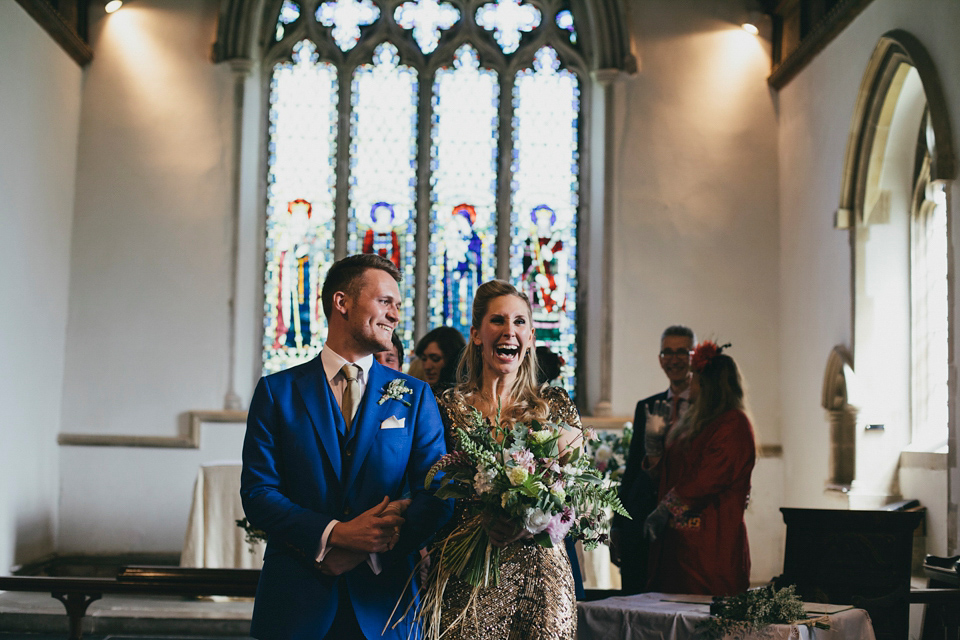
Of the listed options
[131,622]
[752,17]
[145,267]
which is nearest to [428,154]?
[145,267]

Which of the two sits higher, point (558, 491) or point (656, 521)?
point (558, 491)

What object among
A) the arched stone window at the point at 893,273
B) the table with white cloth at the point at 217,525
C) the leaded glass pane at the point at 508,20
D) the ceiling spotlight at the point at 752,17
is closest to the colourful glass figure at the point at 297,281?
the table with white cloth at the point at 217,525

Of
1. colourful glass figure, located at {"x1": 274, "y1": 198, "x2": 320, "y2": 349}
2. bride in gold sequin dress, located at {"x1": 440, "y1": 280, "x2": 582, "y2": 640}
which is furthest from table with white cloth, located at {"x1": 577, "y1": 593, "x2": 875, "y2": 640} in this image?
colourful glass figure, located at {"x1": 274, "y1": 198, "x2": 320, "y2": 349}

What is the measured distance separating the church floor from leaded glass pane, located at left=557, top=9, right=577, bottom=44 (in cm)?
548

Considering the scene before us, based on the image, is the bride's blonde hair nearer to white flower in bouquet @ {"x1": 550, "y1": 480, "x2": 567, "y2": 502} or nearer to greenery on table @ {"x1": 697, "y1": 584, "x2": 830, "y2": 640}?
white flower in bouquet @ {"x1": 550, "y1": 480, "x2": 567, "y2": 502}

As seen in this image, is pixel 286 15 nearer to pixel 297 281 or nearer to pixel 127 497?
pixel 297 281

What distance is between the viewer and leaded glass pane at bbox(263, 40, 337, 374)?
8.09 meters

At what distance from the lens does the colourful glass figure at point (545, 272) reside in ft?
27.0

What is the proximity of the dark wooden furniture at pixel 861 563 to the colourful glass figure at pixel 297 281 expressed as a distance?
5378mm

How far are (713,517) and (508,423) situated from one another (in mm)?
1439

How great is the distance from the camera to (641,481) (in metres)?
4.07

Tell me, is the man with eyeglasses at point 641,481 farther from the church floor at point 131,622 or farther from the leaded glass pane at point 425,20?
the leaded glass pane at point 425,20

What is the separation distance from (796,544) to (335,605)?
2035 millimetres

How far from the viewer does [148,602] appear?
6238 mm
